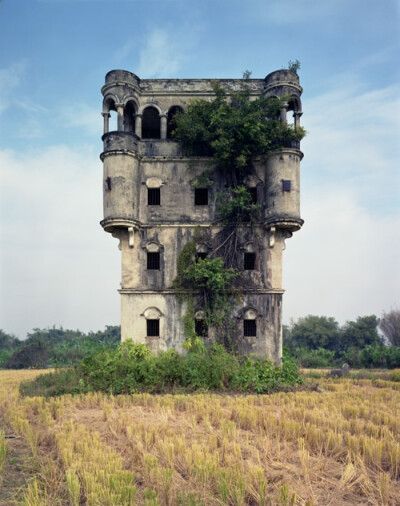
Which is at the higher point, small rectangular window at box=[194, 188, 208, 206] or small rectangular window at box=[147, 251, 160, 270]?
small rectangular window at box=[194, 188, 208, 206]

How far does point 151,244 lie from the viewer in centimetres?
2011

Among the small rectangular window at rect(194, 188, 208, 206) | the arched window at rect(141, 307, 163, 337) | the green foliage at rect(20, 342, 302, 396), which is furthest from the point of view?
the small rectangular window at rect(194, 188, 208, 206)

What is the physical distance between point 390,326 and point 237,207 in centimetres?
4250

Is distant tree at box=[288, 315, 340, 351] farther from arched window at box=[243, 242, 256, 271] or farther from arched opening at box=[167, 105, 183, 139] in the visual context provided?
arched opening at box=[167, 105, 183, 139]

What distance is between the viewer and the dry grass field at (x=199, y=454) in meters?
6.37

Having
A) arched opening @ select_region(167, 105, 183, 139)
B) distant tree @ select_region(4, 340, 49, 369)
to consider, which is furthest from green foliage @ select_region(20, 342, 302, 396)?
distant tree @ select_region(4, 340, 49, 369)

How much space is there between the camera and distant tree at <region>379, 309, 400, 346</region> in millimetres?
52812

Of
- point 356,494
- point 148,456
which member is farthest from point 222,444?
Result: point 356,494

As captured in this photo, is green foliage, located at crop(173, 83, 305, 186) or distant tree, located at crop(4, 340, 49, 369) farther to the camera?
distant tree, located at crop(4, 340, 49, 369)

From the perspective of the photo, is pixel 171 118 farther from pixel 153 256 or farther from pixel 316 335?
pixel 316 335

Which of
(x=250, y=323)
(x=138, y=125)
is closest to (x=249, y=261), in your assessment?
(x=250, y=323)

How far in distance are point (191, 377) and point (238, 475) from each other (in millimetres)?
10006

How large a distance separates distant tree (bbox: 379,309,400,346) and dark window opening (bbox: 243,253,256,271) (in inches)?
1575

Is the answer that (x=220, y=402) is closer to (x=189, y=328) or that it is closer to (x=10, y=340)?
(x=189, y=328)
